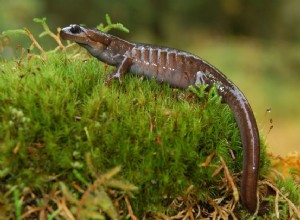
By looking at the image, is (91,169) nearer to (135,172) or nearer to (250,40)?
(135,172)

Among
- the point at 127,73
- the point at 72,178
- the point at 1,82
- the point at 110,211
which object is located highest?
the point at 127,73

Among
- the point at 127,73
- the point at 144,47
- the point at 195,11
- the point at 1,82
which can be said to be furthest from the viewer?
the point at 195,11

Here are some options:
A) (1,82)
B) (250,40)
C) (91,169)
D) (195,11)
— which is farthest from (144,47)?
(195,11)

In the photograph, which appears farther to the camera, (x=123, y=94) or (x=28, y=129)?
(x=123, y=94)

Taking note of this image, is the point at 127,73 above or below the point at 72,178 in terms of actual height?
above

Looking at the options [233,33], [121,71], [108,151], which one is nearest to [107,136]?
[108,151]
